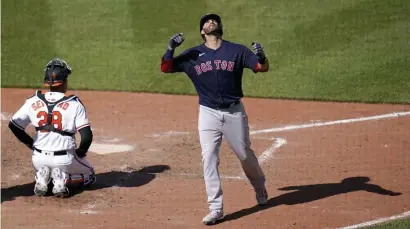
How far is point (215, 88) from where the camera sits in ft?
26.2

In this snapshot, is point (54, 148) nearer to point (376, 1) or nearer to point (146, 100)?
point (146, 100)

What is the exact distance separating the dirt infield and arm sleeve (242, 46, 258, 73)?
1.51 meters

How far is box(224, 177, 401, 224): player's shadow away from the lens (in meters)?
8.57

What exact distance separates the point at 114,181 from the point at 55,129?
109cm

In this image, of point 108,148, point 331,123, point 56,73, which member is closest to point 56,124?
point 56,73

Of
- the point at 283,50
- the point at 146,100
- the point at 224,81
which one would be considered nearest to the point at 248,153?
the point at 224,81

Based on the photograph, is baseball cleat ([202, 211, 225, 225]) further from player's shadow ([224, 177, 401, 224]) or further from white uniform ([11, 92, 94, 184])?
white uniform ([11, 92, 94, 184])

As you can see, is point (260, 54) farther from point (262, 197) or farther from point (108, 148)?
point (108, 148)

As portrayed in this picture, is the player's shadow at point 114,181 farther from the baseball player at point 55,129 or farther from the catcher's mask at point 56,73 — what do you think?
the catcher's mask at point 56,73

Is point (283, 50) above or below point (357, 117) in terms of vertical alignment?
above

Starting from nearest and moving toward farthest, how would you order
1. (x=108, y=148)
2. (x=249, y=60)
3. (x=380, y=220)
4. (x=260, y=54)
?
(x=260, y=54) < (x=380, y=220) < (x=249, y=60) < (x=108, y=148)

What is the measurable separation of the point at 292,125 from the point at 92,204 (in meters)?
3.77

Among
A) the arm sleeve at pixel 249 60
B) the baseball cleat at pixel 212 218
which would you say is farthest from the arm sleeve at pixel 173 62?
the baseball cleat at pixel 212 218

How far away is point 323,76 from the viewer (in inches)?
530
